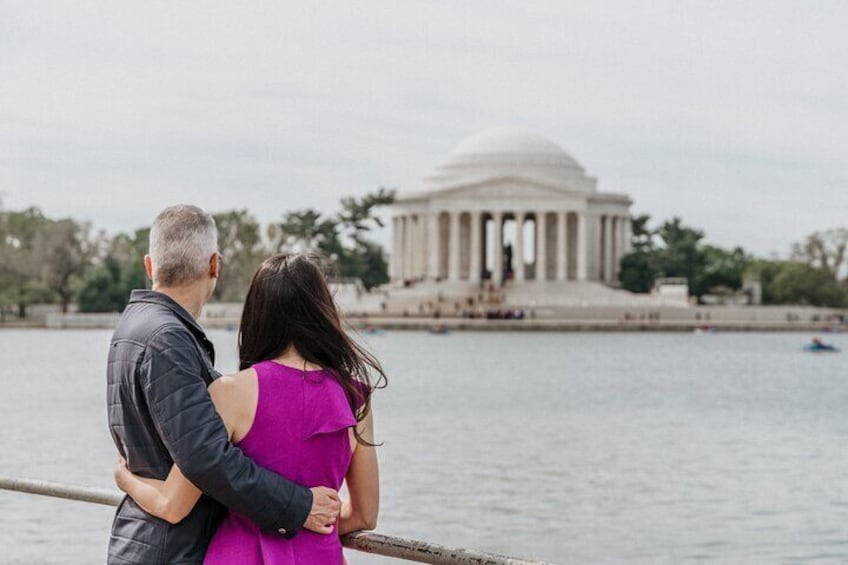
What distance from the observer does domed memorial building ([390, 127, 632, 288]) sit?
144 m

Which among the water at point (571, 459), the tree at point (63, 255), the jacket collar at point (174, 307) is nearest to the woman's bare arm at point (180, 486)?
the jacket collar at point (174, 307)

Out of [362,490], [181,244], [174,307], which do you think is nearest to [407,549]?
[362,490]

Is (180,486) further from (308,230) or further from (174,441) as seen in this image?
(308,230)

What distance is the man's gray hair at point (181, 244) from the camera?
222 inches

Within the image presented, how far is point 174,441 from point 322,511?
62cm

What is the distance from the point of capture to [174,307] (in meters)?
5.65

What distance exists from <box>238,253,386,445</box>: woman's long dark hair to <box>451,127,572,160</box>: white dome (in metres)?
147

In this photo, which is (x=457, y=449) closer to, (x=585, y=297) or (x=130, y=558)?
(x=130, y=558)

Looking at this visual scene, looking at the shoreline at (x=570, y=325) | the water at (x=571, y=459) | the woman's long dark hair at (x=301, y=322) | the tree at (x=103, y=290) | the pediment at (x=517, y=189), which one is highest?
the pediment at (x=517, y=189)

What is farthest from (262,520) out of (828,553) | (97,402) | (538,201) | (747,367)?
(538,201)

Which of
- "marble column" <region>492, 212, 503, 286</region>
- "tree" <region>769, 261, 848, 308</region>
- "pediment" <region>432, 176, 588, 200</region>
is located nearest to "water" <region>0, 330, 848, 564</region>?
"tree" <region>769, 261, 848, 308</region>

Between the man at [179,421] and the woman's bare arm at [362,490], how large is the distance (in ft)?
0.95

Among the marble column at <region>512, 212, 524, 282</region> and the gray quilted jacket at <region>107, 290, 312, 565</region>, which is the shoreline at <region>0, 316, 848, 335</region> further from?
the gray quilted jacket at <region>107, 290, 312, 565</region>

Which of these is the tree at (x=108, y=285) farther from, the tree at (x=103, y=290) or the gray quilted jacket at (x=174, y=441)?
the gray quilted jacket at (x=174, y=441)
